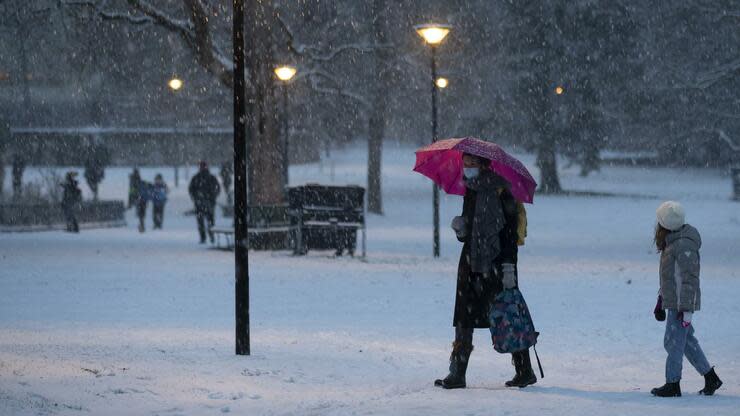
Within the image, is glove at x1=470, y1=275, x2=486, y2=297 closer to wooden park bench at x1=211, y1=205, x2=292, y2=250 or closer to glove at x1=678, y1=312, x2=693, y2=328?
glove at x1=678, y1=312, x2=693, y2=328

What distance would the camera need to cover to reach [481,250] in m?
8.60

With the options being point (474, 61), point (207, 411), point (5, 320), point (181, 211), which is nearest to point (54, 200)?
point (181, 211)

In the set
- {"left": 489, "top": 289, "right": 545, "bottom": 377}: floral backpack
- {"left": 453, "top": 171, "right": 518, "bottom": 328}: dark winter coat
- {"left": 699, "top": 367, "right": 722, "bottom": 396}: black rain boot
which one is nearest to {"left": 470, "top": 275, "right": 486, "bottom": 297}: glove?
{"left": 453, "top": 171, "right": 518, "bottom": 328}: dark winter coat

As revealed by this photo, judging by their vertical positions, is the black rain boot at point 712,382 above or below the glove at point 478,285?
below

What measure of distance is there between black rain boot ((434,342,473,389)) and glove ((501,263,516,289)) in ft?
1.97

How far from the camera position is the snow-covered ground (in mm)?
A: 8281

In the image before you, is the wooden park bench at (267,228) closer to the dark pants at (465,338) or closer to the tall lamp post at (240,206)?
the tall lamp post at (240,206)

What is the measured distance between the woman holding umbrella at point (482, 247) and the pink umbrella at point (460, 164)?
2 centimetres

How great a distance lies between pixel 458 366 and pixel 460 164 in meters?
1.91

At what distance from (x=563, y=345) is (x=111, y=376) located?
4.88 m

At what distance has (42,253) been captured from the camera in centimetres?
2356

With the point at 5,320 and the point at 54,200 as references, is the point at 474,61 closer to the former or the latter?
the point at 54,200

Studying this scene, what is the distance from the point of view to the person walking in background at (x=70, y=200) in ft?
101

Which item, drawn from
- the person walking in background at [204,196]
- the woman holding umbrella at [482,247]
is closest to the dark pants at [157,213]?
the person walking in background at [204,196]
